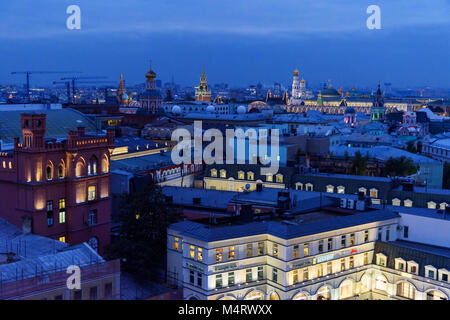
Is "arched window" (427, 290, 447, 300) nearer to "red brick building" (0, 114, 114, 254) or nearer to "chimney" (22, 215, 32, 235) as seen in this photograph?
"red brick building" (0, 114, 114, 254)

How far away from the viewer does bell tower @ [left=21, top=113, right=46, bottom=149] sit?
123 ft

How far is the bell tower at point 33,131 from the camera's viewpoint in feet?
123

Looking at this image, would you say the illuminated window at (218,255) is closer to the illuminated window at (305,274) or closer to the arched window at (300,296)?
the arched window at (300,296)

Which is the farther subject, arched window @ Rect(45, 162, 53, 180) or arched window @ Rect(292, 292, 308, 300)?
arched window @ Rect(45, 162, 53, 180)

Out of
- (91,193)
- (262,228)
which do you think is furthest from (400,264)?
(91,193)

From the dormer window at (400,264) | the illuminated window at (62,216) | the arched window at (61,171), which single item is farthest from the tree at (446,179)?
the arched window at (61,171)

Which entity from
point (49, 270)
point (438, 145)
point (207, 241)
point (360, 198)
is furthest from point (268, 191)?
point (438, 145)

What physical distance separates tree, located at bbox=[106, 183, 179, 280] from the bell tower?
6.96 metres

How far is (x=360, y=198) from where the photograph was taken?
140ft

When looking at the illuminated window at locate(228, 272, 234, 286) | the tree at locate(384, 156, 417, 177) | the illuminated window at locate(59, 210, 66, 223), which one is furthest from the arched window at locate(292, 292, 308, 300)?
the tree at locate(384, 156, 417, 177)

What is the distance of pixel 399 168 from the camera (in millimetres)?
64688

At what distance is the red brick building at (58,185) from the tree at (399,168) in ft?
116

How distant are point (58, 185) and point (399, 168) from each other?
40.0m
